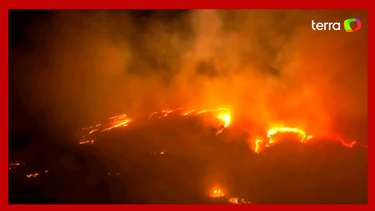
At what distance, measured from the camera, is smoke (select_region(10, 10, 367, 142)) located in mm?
10188

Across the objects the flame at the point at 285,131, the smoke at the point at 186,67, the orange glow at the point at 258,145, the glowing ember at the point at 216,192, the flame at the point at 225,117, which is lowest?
the glowing ember at the point at 216,192

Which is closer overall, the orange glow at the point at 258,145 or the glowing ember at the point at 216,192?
the glowing ember at the point at 216,192

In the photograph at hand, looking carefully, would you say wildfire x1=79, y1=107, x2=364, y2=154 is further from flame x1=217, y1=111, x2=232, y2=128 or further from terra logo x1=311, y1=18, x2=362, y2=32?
terra logo x1=311, y1=18, x2=362, y2=32

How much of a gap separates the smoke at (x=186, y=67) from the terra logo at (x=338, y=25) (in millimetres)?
198

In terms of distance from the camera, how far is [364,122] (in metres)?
9.93

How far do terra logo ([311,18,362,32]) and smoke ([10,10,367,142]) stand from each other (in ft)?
0.65

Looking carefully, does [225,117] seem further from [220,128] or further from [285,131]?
[285,131]

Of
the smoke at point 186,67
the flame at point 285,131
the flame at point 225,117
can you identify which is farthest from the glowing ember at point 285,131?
the flame at point 225,117

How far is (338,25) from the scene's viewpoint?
31.7ft

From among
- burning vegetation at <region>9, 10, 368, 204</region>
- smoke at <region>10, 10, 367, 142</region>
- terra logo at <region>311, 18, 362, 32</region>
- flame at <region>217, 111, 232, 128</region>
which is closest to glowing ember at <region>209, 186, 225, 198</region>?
burning vegetation at <region>9, 10, 368, 204</region>

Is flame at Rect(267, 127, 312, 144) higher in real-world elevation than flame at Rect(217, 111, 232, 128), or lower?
lower

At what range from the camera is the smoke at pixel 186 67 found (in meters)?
10.2

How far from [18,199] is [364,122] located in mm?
6305

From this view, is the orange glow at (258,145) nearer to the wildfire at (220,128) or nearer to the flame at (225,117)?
the wildfire at (220,128)
